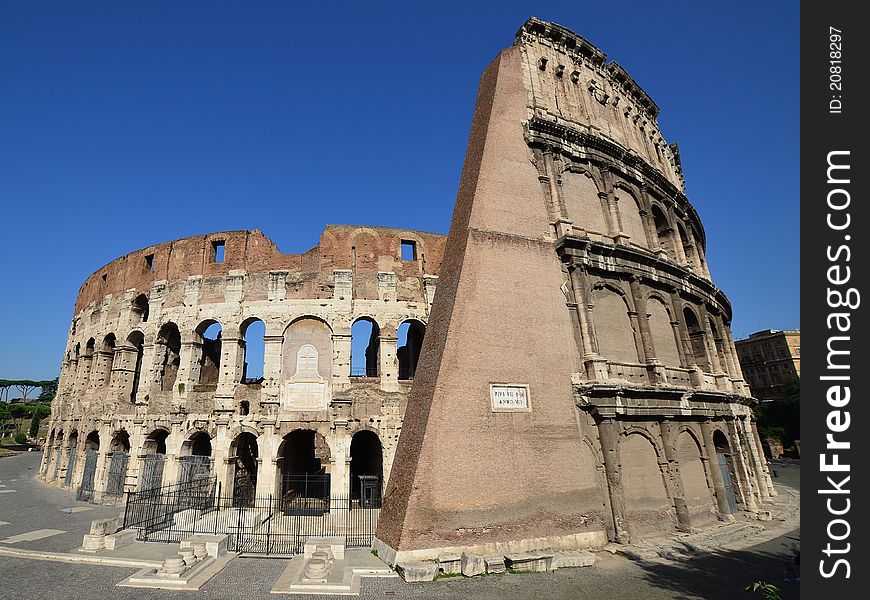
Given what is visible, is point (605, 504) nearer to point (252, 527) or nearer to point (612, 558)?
point (612, 558)

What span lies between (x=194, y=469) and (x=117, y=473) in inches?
197

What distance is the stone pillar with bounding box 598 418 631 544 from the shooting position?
12641 millimetres

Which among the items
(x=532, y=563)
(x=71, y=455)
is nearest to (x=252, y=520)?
(x=532, y=563)

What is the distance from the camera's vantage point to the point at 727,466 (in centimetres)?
1819

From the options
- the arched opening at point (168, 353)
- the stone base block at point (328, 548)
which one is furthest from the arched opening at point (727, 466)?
the arched opening at point (168, 353)

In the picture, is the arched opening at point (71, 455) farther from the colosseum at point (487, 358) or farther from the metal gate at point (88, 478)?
the metal gate at point (88, 478)

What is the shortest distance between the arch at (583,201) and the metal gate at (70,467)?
95.3 ft

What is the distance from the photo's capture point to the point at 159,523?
15094 millimetres

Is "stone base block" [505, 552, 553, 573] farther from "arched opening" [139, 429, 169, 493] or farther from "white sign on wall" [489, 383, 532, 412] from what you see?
"arched opening" [139, 429, 169, 493]

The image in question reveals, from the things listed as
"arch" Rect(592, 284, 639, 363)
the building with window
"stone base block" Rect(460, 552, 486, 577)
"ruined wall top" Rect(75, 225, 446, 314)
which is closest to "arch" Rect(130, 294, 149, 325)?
"ruined wall top" Rect(75, 225, 446, 314)

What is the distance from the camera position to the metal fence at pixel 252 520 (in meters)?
13.4

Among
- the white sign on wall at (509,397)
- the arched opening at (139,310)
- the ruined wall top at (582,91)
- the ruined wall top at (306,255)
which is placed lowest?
the white sign on wall at (509,397)

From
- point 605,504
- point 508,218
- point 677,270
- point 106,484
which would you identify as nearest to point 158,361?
point 106,484

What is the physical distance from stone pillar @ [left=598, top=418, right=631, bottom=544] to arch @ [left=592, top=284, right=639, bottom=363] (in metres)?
2.77
